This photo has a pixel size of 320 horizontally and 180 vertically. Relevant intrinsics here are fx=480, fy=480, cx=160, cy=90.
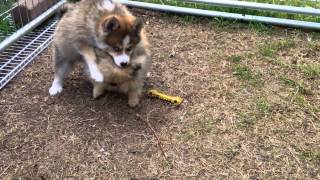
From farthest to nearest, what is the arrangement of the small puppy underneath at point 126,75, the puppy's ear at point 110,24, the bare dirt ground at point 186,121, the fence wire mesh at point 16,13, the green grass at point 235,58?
the fence wire mesh at point 16,13
the green grass at point 235,58
the small puppy underneath at point 126,75
the puppy's ear at point 110,24
the bare dirt ground at point 186,121

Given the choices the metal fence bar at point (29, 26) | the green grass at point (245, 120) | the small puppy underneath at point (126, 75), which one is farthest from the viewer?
the metal fence bar at point (29, 26)

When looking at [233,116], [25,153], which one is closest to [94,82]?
[25,153]

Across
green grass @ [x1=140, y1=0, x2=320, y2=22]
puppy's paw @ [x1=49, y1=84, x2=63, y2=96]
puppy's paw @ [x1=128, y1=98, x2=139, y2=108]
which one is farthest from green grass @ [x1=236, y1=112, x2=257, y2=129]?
green grass @ [x1=140, y1=0, x2=320, y2=22]

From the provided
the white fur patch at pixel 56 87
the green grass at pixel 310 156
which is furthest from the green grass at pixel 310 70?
the white fur patch at pixel 56 87

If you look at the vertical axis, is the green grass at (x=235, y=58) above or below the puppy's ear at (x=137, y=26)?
below

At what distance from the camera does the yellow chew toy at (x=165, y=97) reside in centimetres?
405

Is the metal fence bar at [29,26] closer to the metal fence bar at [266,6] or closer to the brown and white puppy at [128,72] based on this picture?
the brown and white puppy at [128,72]

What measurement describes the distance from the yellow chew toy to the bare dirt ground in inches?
2.2

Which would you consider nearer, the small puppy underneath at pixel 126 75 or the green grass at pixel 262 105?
the small puppy underneath at pixel 126 75

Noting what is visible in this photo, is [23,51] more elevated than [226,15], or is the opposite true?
[226,15]

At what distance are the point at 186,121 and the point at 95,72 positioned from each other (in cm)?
82

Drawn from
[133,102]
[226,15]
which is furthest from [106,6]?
[226,15]

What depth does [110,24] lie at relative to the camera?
11.8ft

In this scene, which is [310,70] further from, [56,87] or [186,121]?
[56,87]
